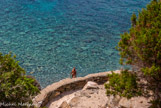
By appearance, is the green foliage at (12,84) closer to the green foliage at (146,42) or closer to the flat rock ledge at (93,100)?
A: the flat rock ledge at (93,100)

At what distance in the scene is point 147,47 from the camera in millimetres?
8844

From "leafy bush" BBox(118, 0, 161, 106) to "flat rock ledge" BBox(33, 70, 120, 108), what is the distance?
546 centimetres

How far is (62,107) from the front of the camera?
1296 centimetres

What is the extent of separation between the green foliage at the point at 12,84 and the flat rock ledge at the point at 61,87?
3770mm

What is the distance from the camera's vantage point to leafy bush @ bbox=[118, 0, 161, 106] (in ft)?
28.3

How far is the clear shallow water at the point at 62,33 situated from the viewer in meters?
23.2

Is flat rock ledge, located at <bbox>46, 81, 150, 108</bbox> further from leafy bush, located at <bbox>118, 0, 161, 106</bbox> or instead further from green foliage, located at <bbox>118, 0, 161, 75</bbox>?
green foliage, located at <bbox>118, 0, 161, 75</bbox>

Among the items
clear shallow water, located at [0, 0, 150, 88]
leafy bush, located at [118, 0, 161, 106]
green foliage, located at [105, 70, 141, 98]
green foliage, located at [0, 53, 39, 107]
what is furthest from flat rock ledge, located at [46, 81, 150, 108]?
clear shallow water, located at [0, 0, 150, 88]

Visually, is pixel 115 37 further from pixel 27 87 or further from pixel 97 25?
pixel 27 87

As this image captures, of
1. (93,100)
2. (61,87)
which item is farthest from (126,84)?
(61,87)

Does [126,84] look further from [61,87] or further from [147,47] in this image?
[61,87]

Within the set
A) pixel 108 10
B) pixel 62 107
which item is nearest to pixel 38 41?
pixel 62 107

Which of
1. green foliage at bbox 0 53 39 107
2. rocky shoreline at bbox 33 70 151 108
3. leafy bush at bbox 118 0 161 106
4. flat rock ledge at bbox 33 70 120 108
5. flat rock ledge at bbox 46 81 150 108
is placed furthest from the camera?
flat rock ledge at bbox 33 70 120 108

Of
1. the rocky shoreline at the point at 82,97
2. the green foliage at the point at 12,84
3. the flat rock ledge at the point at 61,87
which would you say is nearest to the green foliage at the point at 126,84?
the rocky shoreline at the point at 82,97
